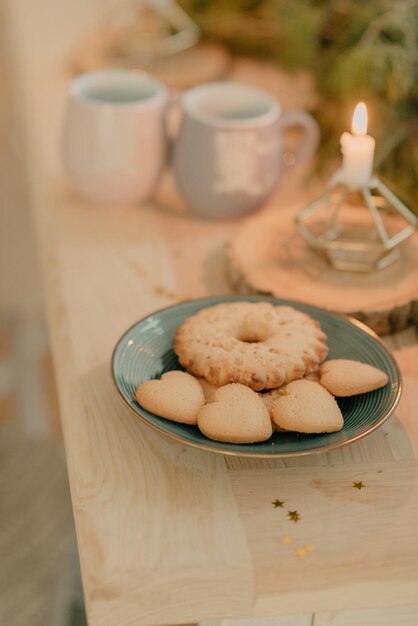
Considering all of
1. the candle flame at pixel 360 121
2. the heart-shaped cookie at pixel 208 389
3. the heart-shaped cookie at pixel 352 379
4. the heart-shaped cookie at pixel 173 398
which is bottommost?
the heart-shaped cookie at pixel 208 389

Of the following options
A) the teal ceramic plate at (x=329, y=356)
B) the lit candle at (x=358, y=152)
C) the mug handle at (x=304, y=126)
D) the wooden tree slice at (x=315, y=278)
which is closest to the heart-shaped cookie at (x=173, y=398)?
the teal ceramic plate at (x=329, y=356)

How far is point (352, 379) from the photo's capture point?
0.68 meters

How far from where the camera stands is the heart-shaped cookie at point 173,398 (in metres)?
0.65

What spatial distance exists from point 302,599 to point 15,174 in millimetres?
1558

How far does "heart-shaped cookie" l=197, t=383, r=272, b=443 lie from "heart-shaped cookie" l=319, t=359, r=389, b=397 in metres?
0.07

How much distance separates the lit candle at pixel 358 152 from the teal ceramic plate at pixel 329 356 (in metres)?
0.17

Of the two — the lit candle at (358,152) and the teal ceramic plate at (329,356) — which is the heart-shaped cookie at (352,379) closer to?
the teal ceramic plate at (329,356)

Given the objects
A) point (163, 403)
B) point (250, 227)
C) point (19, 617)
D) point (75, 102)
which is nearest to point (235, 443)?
point (163, 403)

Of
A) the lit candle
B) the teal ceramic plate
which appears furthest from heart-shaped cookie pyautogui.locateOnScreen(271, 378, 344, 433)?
the lit candle

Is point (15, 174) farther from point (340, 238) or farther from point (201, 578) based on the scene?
point (201, 578)

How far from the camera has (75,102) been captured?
3.26ft

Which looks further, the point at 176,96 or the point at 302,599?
the point at 176,96

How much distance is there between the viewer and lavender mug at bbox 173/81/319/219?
0.97 metres

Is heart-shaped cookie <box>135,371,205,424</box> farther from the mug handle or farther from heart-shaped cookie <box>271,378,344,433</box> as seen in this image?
the mug handle
